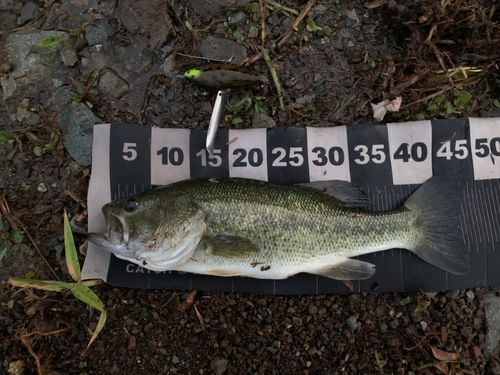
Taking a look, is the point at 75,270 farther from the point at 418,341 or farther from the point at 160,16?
the point at 418,341

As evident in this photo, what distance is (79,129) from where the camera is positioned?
2.76 m

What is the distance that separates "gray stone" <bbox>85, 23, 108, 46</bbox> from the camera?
2857mm

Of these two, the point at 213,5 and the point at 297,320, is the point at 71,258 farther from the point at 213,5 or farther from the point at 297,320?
the point at 213,5

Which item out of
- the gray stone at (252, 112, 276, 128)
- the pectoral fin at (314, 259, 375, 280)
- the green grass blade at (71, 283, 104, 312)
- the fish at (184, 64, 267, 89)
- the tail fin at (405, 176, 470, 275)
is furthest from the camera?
the gray stone at (252, 112, 276, 128)

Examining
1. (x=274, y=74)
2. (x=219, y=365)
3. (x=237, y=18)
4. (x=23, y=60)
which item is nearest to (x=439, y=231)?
(x=274, y=74)

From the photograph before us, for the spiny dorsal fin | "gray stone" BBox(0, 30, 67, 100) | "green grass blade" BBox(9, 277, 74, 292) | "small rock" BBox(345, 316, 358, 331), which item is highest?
"gray stone" BBox(0, 30, 67, 100)

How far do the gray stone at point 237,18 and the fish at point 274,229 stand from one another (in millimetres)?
1547

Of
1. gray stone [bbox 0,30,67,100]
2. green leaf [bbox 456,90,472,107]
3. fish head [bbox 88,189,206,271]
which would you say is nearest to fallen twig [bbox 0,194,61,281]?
fish head [bbox 88,189,206,271]

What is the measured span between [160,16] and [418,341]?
372cm

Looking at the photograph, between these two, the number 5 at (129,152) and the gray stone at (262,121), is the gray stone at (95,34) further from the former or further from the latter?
the gray stone at (262,121)

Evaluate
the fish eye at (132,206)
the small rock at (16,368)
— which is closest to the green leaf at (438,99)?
the fish eye at (132,206)

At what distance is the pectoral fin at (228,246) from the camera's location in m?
2.22

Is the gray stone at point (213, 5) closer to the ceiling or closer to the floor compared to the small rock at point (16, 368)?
closer to the ceiling

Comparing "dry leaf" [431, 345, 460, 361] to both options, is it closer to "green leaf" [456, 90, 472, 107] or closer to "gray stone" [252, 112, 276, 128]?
"green leaf" [456, 90, 472, 107]
